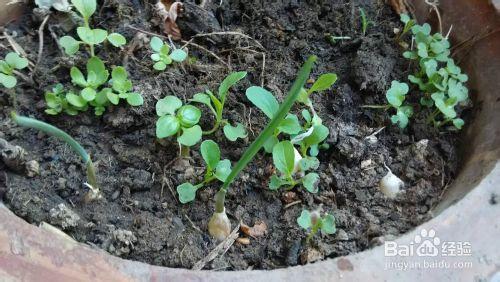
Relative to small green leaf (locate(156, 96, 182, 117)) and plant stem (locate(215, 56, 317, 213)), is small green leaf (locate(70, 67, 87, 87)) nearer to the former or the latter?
small green leaf (locate(156, 96, 182, 117))

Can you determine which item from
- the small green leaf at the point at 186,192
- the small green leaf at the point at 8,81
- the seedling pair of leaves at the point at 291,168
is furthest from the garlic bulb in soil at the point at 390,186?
the small green leaf at the point at 8,81

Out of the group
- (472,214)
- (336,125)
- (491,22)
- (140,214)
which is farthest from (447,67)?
(140,214)

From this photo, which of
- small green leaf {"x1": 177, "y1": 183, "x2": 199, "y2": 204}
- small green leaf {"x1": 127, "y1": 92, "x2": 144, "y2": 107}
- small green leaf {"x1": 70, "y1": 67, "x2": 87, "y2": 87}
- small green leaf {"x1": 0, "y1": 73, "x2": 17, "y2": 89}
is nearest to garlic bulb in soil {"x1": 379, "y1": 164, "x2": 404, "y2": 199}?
small green leaf {"x1": 177, "y1": 183, "x2": 199, "y2": 204}

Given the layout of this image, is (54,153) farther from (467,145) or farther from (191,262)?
(467,145)

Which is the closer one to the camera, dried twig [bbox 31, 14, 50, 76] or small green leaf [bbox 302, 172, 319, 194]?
small green leaf [bbox 302, 172, 319, 194]

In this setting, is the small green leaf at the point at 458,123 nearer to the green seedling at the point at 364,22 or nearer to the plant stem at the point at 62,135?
the green seedling at the point at 364,22

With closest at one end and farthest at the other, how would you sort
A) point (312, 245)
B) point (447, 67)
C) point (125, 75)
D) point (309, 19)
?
1. point (312, 245)
2. point (125, 75)
3. point (447, 67)
4. point (309, 19)
